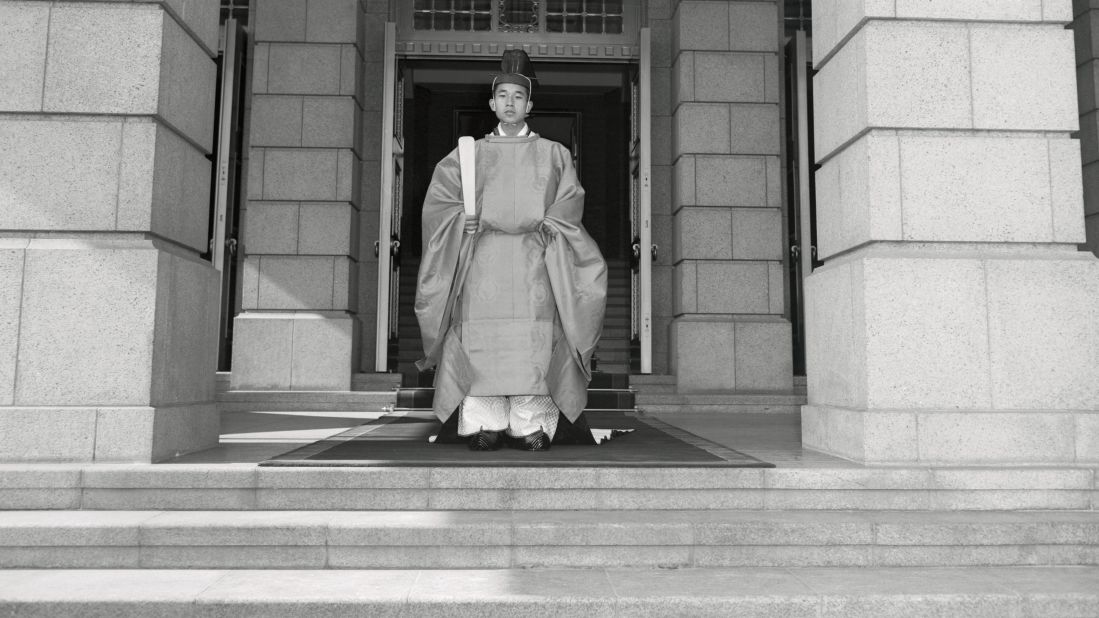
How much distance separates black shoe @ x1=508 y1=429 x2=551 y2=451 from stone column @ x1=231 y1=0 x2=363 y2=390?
15.7 feet

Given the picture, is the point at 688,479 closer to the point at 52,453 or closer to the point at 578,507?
the point at 578,507

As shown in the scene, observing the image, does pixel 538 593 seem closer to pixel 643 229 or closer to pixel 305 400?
pixel 305 400

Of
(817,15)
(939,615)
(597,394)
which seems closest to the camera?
(939,615)

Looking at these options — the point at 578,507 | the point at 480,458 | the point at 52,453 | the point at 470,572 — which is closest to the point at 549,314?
the point at 480,458

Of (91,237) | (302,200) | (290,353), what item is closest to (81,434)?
(91,237)

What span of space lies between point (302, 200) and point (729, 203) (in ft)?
16.5

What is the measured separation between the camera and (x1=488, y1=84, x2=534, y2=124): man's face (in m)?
4.82

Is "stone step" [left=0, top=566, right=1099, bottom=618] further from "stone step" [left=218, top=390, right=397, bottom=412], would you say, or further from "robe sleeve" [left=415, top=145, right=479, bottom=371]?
"stone step" [left=218, top=390, right=397, bottom=412]

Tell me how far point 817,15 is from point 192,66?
385 cm

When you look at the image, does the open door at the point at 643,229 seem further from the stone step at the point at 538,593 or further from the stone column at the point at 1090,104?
the stone step at the point at 538,593

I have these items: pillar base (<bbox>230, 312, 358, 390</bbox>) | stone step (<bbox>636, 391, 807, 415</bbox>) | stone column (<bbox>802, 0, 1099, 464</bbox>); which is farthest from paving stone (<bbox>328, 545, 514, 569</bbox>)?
pillar base (<bbox>230, 312, 358, 390</bbox>)

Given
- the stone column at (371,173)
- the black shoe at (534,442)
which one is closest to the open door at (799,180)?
the stone column at (371,173)

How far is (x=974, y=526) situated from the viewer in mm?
3434

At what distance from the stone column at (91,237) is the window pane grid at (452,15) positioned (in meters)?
6.43
